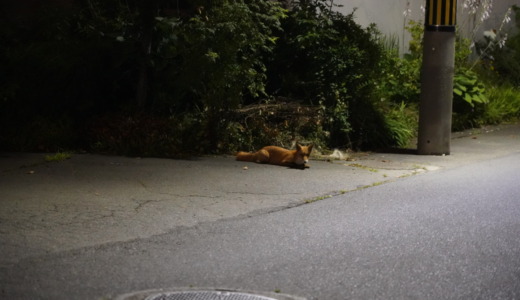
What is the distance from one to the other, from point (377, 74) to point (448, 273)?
8.63 m

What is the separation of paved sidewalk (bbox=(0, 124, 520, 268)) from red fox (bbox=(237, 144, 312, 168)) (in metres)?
0.17

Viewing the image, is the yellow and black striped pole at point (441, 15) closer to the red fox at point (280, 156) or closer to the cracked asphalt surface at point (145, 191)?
the cracked asphalt surface at point (145, 191)

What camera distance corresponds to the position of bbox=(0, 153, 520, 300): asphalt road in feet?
17.4

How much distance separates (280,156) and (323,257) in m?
4.73

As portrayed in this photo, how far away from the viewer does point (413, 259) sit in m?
6.12

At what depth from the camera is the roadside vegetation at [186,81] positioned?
11.7 metres

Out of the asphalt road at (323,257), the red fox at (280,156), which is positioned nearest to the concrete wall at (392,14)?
the red fox at (280,156)

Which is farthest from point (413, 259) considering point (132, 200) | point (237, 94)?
point (237, 94)

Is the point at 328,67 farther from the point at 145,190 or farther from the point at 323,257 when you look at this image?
the point at 323,257

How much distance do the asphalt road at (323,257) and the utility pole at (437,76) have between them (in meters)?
3.75

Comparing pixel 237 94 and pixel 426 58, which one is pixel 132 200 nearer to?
pixel 237 94

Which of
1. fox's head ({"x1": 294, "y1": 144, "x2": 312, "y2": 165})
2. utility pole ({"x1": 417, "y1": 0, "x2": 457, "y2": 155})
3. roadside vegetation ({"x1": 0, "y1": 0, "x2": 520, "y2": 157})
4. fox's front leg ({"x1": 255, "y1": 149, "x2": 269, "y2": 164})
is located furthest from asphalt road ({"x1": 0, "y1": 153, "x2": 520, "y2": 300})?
roadside vegetation ({"x1": 0, "y1": 0, "x2": 520, "y2": 157})

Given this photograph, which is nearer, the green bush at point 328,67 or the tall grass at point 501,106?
the green bush at point 328,67

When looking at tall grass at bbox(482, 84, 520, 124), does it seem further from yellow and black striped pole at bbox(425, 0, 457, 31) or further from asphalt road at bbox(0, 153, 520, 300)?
asphalt road at bbox(0, 153, 520, 300)
